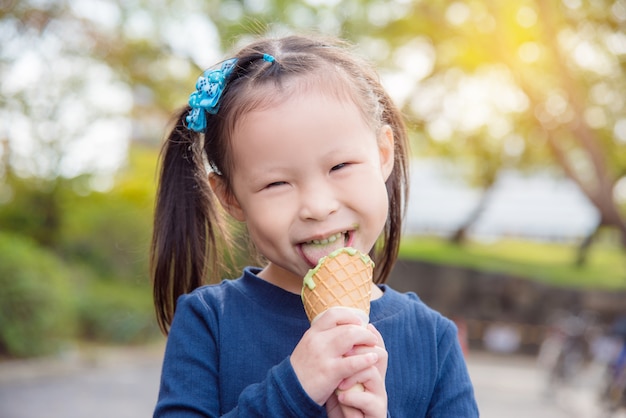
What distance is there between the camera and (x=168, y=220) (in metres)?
1.93

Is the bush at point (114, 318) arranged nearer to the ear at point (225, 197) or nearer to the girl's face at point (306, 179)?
the ear at point (225, 197)

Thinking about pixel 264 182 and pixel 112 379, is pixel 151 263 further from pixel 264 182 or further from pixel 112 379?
pixel 112 379

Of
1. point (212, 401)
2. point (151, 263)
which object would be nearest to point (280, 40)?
point (151, 263)

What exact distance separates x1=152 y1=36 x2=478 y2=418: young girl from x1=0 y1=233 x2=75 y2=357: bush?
27.0ft

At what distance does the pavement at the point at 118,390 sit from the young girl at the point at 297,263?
6.47 m

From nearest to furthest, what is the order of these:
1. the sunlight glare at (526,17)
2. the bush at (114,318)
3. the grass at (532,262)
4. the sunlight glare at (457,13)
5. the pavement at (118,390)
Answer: the pavement at (118,390), the sunlight glare at (526,17), the bush at (114,318), the sunlight glare at (457,13), the grass at (532,262)

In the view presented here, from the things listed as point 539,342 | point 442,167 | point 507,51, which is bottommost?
point 539,342

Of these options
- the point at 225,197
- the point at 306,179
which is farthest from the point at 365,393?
the point at 225,197

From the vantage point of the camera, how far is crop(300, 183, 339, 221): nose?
1469mm

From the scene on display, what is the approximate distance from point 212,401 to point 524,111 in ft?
47.3

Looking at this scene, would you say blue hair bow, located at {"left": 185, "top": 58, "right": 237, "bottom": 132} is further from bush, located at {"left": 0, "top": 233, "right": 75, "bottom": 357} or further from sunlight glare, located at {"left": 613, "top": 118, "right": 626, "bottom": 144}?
sunlight glare, located at {"left": 613, "top": 118, "right": 626, "bottom": 144}

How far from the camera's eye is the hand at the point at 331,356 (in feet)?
4.39

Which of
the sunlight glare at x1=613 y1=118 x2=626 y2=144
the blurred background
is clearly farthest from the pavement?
the sunlight glare at x1=613 y1=118 x2=626 y2=144

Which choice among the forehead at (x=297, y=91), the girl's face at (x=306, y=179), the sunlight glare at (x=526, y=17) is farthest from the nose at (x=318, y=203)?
the sunlight glare at (x=526, y=17)
